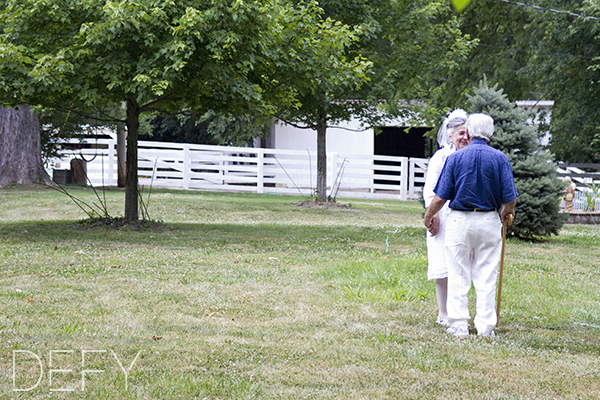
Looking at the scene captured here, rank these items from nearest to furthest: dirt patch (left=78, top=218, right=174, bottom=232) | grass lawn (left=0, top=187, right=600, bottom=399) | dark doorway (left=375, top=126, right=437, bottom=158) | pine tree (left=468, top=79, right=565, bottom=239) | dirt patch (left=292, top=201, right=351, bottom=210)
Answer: grass lawn (left=0, top=187, right=600, bottom=399) < pine tree (left=468, top=79, right=565, bottom=239) < dirt patch (left=78, top=218, right=174, bottom=232) < dirt patch (left=292, top=201, right=351, bottom=210) < dark doorway (left=375, top=126, right=437, bottom=158)

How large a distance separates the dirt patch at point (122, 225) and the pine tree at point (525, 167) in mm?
6268

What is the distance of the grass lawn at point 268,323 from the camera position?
162 inches

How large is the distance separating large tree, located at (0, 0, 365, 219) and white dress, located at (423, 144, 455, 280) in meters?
5.11

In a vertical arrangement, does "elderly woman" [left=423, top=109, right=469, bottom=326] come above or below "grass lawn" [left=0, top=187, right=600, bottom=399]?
above

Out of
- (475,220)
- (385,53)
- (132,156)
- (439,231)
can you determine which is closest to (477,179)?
(475,220)

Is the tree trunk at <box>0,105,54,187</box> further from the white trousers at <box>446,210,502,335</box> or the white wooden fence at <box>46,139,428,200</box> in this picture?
the white trousers at <box>446,210,502,335</box>

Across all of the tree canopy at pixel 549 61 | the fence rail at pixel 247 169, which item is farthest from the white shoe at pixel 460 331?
the tree canopy at pixel 549 61

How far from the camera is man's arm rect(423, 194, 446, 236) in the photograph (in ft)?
18.6

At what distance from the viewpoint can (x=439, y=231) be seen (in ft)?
19.4

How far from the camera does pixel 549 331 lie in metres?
5.81

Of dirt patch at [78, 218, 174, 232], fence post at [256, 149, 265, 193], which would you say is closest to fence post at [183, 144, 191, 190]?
fence post at [256, 149, 265, 193]

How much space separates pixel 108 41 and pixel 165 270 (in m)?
4.19

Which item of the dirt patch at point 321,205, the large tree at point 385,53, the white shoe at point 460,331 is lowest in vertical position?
the white shoe at point 460,331

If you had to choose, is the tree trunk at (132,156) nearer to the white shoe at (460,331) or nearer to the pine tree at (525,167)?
the pine tree at (525,167)
